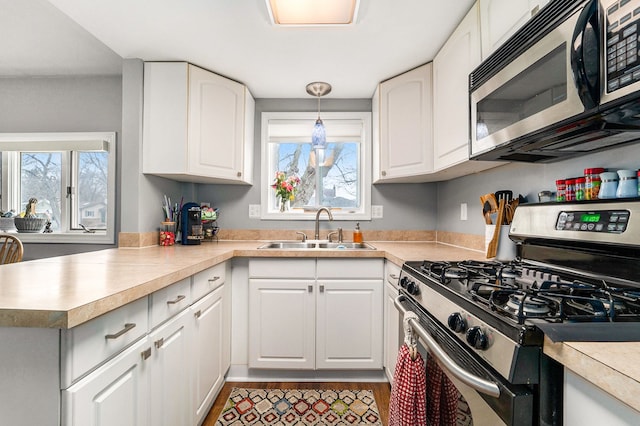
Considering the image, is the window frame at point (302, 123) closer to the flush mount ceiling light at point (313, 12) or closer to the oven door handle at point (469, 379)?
the flush mount ceiling light at point (313, 12)

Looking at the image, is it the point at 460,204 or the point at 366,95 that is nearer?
the point at 460,204

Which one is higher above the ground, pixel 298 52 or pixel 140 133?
pixel 298 52

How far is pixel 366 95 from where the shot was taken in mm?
2545

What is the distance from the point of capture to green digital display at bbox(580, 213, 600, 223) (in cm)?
95

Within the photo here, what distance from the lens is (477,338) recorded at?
72 centimetres

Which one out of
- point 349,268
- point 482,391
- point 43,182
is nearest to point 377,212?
point 349,268

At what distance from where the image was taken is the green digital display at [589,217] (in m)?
0.95

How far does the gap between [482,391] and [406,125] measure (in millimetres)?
1790

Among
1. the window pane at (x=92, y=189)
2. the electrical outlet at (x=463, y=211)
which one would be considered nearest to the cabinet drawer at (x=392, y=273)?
the electrical outlet at (x=463, y=211)

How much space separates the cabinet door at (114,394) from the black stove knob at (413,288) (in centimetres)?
101

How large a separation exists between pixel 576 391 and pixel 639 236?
57 cm

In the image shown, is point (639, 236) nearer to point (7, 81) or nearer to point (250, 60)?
point (250, 60)

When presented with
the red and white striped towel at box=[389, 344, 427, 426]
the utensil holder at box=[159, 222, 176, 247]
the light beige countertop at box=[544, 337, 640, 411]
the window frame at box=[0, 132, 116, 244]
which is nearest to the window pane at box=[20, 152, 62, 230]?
the window frame at box=[0, 132, 116, 244]

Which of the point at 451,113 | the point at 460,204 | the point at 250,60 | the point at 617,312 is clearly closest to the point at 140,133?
the point at 250,60
